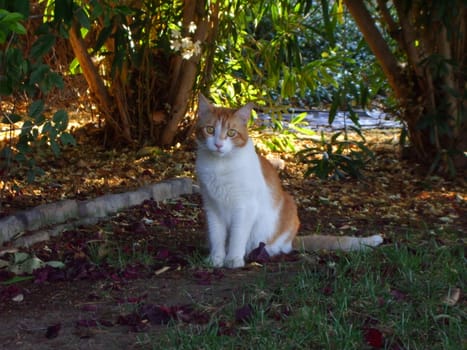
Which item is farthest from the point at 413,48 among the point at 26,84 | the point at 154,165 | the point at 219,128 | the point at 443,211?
the point at 26,84

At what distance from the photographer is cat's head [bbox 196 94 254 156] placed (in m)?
3.71

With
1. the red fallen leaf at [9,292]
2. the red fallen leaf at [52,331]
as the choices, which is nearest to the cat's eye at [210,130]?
the red fallen leaf at [9,292]

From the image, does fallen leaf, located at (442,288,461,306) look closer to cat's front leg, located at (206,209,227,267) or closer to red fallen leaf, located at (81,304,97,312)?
cat's front leg, located at (206,209,227,267)

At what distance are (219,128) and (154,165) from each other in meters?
2.66

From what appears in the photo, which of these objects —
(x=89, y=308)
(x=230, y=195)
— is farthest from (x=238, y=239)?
(x=89, y=308)

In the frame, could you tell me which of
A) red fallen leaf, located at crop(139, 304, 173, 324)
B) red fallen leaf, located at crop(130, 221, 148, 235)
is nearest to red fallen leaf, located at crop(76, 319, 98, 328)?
red fallen leaf, located at crop(139, 304, 173, 324)

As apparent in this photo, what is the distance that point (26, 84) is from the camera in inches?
155

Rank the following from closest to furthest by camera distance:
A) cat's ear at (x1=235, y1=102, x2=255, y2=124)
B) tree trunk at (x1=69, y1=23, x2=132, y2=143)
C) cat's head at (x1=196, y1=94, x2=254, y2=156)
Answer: cat's head at (x1=196, y1=94, x2=254, y2=156) < cat's ear at (x1=235, y1=102, x2=255, y2=124) < tree trunk at (x1=69, y1=23, x2=132, y2=143)

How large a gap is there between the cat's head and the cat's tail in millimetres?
654

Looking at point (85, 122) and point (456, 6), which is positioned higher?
point (456, 6)

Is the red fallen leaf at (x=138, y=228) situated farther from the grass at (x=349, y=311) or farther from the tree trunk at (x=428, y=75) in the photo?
the tree trunk at (x=428, y=75)

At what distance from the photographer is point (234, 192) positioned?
375 cm

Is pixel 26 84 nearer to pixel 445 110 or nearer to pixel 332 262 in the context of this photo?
pixel 332 262

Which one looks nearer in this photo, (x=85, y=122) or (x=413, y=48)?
(x=413, y=48)
